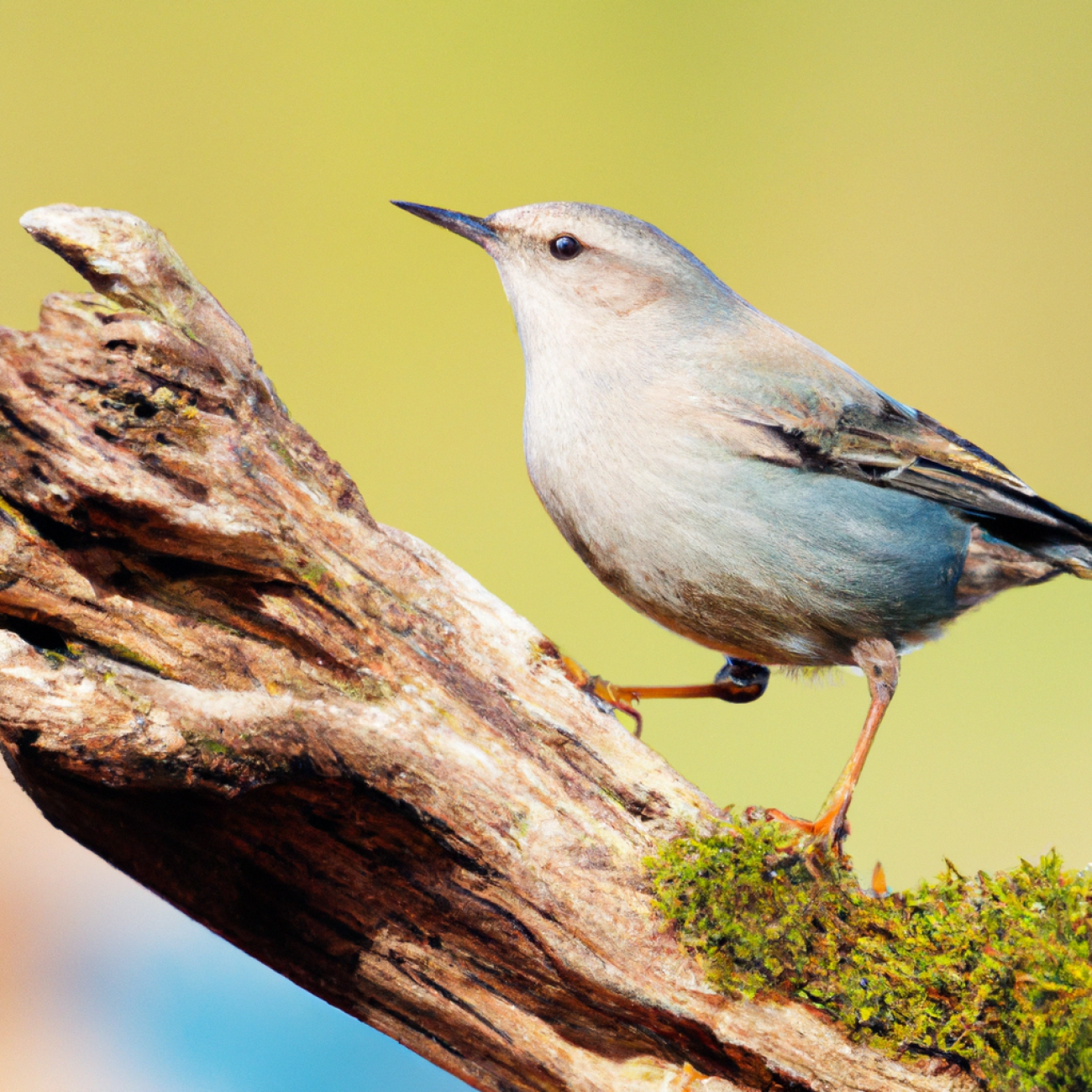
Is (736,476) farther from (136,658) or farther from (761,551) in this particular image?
(136,658)

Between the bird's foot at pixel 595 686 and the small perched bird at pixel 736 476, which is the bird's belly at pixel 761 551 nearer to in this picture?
the small perched bird at pixel 736 476

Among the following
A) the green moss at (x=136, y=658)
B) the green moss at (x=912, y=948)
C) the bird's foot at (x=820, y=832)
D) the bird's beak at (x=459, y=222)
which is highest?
the bird's beak at (x=459, y=222)

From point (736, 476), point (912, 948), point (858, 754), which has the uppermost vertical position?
point (736, 476)

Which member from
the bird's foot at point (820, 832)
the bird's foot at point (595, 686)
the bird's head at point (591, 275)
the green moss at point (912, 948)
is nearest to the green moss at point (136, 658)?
the bird's foot at point (595, 686)

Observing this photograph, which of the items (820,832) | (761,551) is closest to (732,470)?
(761,551)

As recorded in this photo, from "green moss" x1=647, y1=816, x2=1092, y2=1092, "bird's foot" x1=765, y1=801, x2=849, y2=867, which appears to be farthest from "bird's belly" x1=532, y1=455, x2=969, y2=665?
"green moss" x1=647, y1=816, x2=1092, y2=1092
